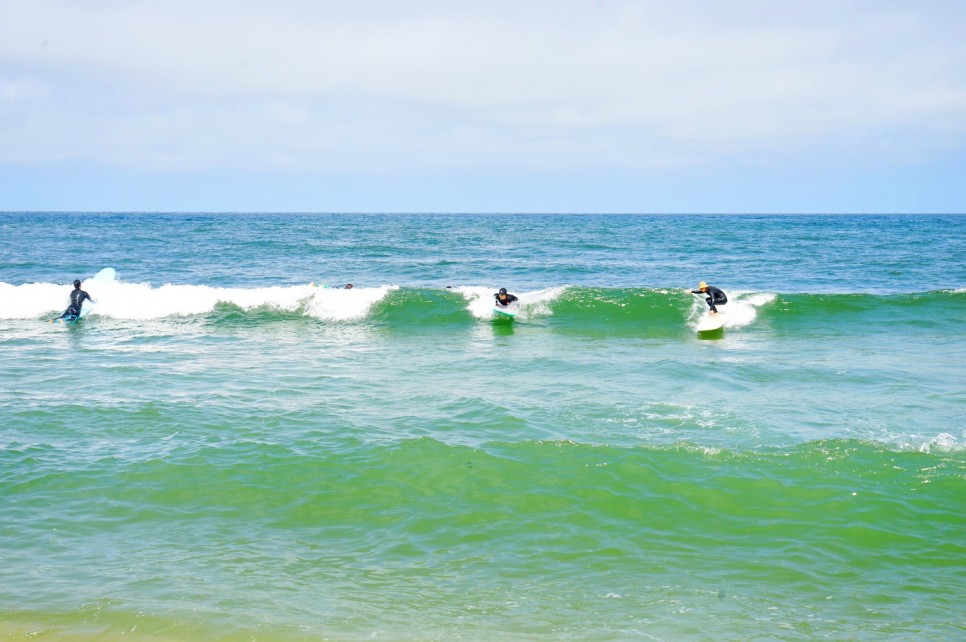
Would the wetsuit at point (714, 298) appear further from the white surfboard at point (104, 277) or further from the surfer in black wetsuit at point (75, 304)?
the white surfboard at point (104, 277)

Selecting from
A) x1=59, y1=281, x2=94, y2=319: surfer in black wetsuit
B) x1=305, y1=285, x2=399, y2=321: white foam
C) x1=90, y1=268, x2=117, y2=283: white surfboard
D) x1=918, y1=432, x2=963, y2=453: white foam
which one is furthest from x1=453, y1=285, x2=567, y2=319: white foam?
x1=918, y1=432, x2=963, y2=453: white foam

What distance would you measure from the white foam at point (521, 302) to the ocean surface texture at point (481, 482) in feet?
6.63

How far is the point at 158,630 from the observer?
581 centimetres

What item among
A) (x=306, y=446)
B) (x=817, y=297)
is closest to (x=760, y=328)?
(x=817, y=297)

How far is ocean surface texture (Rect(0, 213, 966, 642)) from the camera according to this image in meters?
6.15

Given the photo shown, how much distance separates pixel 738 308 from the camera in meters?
22.5

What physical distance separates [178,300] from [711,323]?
16.4 meters

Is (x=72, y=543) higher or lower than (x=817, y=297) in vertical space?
lower

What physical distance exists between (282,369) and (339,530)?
7571mm

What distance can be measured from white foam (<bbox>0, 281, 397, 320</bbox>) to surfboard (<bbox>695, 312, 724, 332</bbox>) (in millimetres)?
9815

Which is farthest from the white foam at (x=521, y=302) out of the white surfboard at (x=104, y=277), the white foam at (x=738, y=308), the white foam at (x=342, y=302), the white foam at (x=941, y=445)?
the white foam at (x=941, y=445)

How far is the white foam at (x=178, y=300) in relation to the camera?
22422mm

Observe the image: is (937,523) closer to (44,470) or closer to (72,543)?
(72,543)

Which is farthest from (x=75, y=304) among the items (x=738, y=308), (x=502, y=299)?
(x=738, y=308)
